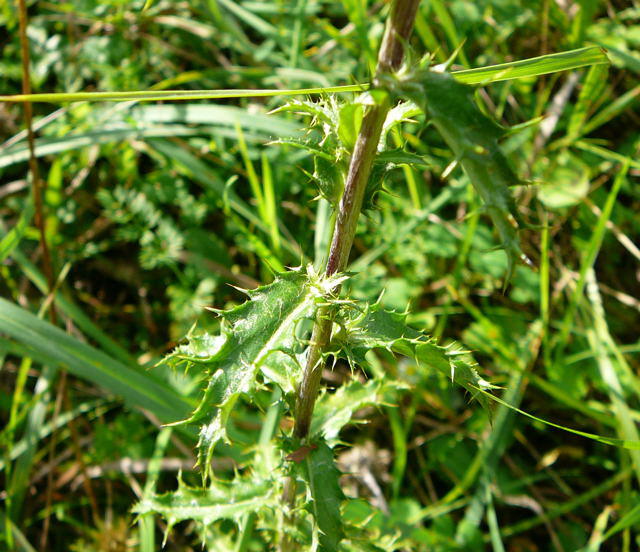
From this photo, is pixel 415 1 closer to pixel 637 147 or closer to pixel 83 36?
pixel 637 147

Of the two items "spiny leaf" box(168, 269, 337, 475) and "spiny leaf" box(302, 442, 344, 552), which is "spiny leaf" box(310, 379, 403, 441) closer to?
"spiny leaf" box(302, 442, 344, 552)

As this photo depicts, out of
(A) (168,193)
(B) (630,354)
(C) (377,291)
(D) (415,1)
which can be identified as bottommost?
(B) (630,354)

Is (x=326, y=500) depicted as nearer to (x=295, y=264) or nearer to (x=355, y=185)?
(x=355, y=185)

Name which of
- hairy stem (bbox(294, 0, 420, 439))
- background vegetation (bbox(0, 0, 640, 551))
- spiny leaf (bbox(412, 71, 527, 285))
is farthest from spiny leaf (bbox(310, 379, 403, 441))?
spiny leaf (bbox(412, 71, 527, 285))

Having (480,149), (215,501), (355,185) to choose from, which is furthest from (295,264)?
(480,149)

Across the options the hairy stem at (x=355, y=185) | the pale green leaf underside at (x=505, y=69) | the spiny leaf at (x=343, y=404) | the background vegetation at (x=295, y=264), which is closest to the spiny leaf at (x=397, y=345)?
the hairy stem at (x=355, y=185)

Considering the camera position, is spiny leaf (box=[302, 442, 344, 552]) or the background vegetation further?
the background vegetation

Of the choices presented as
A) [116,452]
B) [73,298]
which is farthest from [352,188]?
[73,298]

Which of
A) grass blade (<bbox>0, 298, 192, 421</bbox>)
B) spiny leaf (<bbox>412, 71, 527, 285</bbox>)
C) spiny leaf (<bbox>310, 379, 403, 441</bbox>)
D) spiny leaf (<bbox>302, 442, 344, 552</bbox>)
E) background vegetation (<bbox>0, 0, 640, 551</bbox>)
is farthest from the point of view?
background vegetation (<bbox>0, 0, 640, 551</bbox>)
